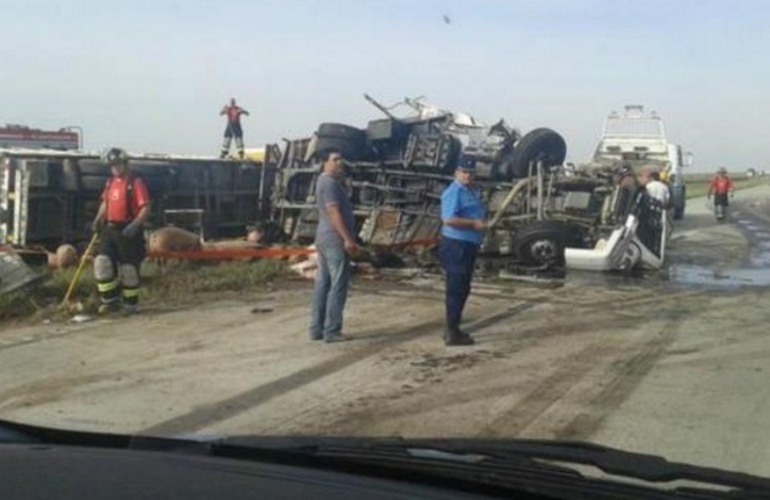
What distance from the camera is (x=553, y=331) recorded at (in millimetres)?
9602

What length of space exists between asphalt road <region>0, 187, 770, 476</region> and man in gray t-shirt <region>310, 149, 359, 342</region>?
209 mm

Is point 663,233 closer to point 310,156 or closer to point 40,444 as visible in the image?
point 310,156

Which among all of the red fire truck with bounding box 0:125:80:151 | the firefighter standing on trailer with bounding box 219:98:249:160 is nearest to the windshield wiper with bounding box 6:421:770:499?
the firefighter standing on trailer with bounding box 219:98:249:160

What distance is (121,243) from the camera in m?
10.3

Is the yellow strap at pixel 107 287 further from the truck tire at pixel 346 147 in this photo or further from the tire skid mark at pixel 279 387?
the truck tire at pixel 346 147

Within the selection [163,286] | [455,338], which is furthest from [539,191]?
[455,338]

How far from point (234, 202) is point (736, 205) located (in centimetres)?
3112

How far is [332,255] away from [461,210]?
118 cm

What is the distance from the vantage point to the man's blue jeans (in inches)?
347

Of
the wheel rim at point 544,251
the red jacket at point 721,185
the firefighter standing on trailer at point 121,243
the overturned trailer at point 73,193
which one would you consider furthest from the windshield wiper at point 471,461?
the red jacket at point 721,185

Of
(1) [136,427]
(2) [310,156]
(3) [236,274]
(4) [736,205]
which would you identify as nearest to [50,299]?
(3) [236,274]

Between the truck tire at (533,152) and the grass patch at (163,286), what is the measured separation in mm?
4083

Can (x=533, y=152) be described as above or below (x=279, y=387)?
above

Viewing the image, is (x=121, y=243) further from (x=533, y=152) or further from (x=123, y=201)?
(x=533, y=152)
